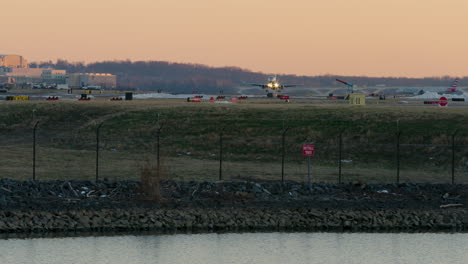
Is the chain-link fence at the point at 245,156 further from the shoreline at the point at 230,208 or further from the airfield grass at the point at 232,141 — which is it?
the shoreline at the point at 230,208

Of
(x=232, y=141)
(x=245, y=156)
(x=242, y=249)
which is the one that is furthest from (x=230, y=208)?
(x=232, y=141)

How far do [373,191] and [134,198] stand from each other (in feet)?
39.2

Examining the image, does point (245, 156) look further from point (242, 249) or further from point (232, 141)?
point (242, 249)

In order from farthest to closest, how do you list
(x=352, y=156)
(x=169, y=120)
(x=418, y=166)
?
(x=169, y=120)
(x=352, y=156)
(x=418, y=166)

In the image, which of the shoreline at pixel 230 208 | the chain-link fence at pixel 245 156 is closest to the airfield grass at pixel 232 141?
the chain-link fence at pixel 245 156

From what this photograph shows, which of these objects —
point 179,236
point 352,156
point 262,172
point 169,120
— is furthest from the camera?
point 169,120

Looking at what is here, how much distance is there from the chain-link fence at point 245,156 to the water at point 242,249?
431 inches

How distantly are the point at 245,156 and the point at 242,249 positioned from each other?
105 feet

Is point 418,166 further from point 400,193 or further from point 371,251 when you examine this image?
point 371,251

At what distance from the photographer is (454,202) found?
3841 centimetres

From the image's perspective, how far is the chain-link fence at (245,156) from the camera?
157 feet

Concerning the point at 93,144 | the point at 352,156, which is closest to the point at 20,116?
the point at 93,144

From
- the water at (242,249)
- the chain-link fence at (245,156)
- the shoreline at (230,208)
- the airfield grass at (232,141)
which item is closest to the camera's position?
the water at (242,249)

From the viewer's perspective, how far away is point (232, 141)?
214 feet
